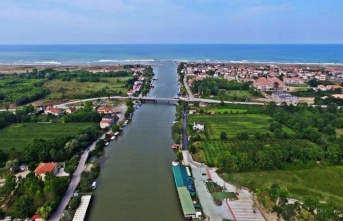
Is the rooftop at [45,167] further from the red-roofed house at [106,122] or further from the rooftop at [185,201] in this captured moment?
the red-roofed house at [106,122]

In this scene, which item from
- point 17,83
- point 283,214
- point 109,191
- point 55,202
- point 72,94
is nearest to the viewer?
point 283,214

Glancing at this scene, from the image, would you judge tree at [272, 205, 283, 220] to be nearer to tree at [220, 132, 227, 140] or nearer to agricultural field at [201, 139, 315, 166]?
agricultural field at [201, 139, 315, 166]

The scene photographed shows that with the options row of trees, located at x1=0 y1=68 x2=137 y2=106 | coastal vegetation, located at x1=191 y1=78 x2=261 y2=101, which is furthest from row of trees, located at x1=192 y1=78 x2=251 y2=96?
row of trees, located at x1=0 y1=68 x2=137 y2=106

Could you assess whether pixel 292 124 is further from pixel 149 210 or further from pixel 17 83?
pixel 17 83

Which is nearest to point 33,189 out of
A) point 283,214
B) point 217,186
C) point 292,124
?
point 217,186

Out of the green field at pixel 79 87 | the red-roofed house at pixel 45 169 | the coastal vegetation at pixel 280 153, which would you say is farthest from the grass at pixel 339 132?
the green field at pixel 79 87

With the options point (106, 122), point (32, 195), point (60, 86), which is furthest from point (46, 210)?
point (60, 86)
